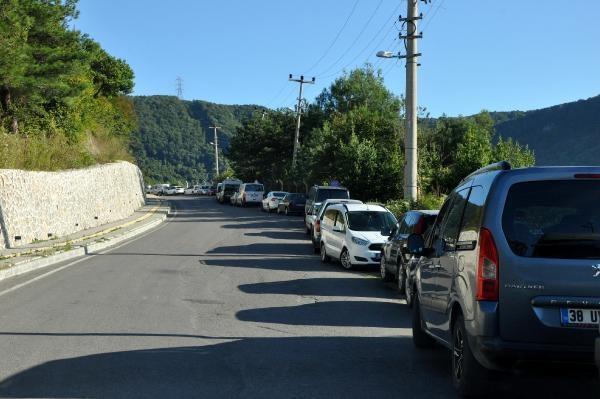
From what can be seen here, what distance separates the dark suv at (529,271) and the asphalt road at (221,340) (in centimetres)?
31

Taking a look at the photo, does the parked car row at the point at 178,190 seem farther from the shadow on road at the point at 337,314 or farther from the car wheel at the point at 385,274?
the shadow on road at the point at 337,314

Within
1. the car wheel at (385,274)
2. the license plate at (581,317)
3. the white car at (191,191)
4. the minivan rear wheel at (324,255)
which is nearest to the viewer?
the license plate at (581,317)

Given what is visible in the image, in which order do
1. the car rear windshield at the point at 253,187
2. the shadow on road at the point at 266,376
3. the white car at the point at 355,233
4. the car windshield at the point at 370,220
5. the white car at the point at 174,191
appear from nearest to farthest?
1. the shadow on road at the point at 266,376
2. the white car at the point at 355,233
3. the car windshield at the point at 370,220
4. the car rear windshield at the point at 253,187
5. the white car at the point at 174,191

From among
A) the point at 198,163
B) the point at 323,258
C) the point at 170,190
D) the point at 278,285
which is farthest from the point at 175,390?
the point at 198,163

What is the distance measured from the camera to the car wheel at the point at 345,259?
667 inches

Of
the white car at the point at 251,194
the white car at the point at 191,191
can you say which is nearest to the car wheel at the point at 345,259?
the white car at the point at 251,194

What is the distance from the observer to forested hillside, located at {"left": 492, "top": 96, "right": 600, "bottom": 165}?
2936 inches

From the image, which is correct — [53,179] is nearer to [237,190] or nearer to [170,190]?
[237,190]

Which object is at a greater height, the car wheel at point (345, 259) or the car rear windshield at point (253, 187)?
the car rear windshield at point (253, 187)

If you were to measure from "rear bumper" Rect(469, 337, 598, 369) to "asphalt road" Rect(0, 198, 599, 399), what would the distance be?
0.17 meters

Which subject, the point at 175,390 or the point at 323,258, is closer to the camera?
the point at 175,390

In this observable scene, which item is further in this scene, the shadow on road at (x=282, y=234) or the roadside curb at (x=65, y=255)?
the shadow on road at (x=282, y=234)

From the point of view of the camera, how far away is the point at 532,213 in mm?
5430

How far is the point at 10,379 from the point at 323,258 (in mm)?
12798
